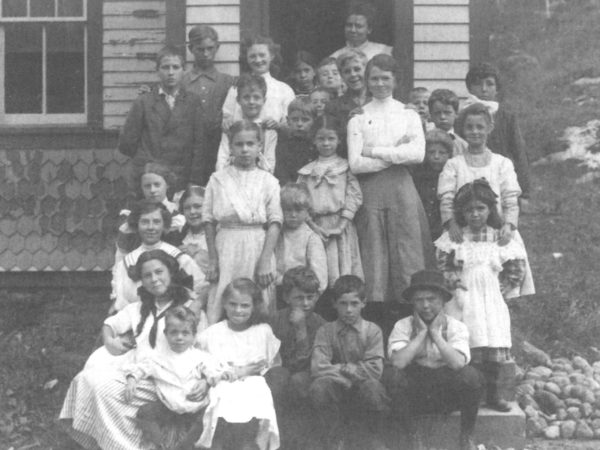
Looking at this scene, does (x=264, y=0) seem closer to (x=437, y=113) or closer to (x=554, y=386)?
(x=437, y=113)

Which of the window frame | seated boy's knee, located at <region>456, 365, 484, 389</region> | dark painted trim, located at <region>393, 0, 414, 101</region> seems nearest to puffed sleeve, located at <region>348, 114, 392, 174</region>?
seated boy's knee, located at <region>456, 365, 484, 389</region>

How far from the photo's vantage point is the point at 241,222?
23.7 ft

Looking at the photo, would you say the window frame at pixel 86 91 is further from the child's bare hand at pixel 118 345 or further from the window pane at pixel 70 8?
the child's bare hand at pixel 118 345

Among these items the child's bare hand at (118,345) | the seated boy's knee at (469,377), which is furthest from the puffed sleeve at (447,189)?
the child's bare hand at (118,345)

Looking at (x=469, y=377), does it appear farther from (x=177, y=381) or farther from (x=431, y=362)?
(x=177, y=381)

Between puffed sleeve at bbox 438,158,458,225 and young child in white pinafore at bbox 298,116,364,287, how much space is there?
523 millimetres

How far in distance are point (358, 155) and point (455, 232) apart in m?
0.79

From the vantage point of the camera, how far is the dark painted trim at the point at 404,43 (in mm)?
9570

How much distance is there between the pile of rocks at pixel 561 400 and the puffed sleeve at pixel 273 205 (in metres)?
2.18

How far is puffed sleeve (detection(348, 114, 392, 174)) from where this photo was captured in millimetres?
7359

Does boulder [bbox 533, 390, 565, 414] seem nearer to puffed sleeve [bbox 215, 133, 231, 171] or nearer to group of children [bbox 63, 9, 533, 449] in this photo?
group of children [bbox 63, 9, 533, 449]

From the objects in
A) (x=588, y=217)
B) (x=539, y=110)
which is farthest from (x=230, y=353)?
(x=539, y=110)

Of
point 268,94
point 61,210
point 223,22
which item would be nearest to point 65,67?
point 61,210

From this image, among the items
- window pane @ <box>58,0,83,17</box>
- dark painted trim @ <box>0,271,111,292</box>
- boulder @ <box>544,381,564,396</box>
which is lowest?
boulder @ <box>544,381,564,396</box>
